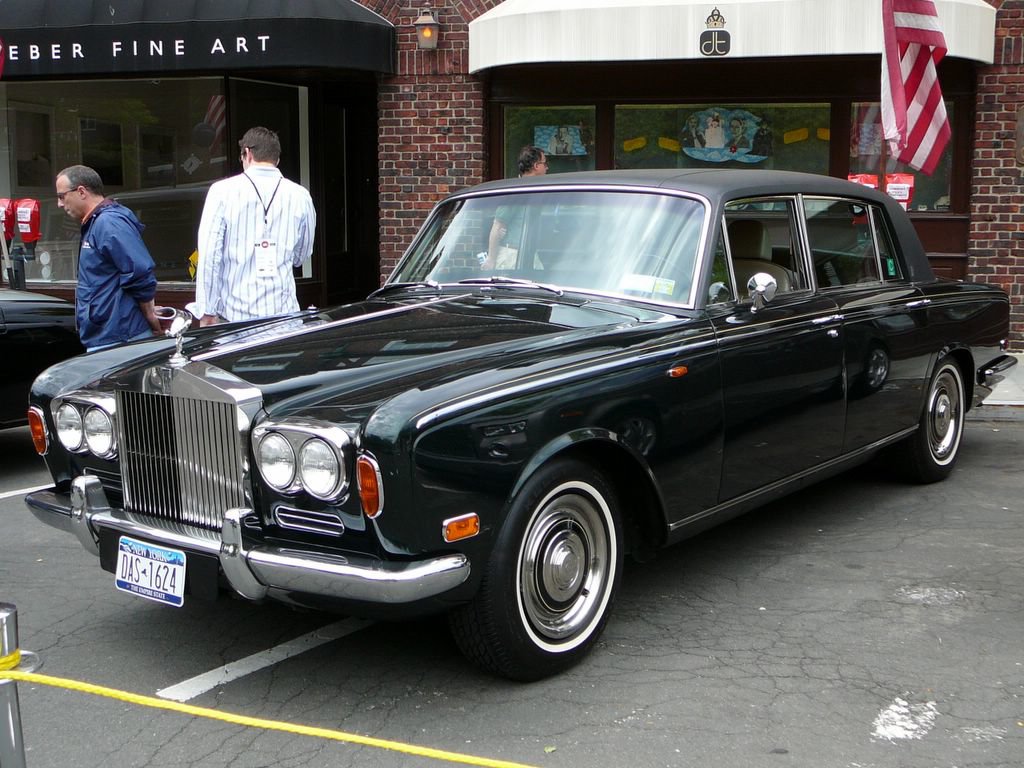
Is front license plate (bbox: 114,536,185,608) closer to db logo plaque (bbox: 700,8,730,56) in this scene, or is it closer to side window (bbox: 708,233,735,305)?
side window (bbox: 708,233,735,305)

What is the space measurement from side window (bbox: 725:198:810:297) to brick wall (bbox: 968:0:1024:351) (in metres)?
6.58

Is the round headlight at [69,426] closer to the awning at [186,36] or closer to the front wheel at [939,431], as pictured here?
the front wheel at [939,431]

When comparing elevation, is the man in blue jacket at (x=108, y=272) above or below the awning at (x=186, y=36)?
below

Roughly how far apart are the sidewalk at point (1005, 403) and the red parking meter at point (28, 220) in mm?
8828

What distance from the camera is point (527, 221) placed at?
500 centimetres

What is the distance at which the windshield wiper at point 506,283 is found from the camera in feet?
15.7

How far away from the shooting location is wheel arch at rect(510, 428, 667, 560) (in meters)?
3.72

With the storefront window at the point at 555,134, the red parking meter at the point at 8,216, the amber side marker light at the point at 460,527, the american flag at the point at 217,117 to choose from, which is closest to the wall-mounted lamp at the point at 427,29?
the storefront window at the point at 555,134

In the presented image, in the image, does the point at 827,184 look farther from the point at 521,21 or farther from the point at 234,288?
the point at 521,21

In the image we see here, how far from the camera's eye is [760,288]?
4672mm

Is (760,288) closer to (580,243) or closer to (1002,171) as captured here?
(580,243)

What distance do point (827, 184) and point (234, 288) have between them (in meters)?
3.12

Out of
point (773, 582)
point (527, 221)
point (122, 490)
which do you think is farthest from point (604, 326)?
point (122, 490)

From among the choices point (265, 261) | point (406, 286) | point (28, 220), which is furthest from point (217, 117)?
point (406, 286)
